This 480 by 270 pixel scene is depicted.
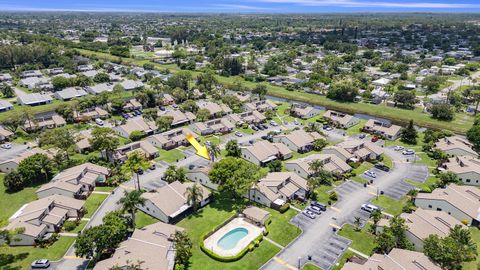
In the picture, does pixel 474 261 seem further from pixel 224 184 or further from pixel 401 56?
pixel 401 56

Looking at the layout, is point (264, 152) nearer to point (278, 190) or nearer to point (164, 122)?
point (278, 190)

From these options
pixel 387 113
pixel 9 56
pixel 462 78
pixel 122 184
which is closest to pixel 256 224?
pixel 122 184

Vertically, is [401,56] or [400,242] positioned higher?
[401,56]

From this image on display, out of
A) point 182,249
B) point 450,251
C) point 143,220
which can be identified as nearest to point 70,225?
point 143,220

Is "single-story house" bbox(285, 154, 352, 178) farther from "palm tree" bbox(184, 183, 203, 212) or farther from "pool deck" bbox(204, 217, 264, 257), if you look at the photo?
"palm tree" bbox(184, 183, 203, 212)

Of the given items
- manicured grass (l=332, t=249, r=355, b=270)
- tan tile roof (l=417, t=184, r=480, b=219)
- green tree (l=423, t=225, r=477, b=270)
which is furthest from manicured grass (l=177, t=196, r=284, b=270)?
tan tile roof (l=417, t=184, r=480, b=219)

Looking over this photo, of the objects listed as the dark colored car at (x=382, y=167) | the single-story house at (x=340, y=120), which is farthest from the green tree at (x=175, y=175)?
the single-story house at (x=340, y=120)
